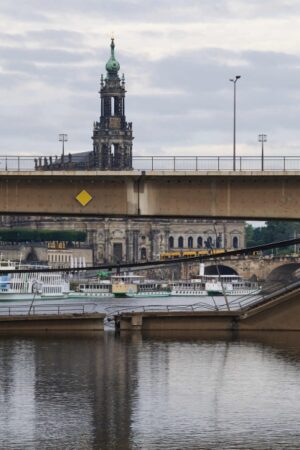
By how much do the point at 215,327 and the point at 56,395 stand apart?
30559 millimetres

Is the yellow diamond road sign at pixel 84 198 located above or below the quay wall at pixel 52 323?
above

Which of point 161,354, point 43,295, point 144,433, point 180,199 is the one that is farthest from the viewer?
point 43,295

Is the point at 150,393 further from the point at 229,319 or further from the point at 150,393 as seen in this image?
the point at 229,319

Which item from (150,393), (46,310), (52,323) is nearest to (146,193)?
(52,323)

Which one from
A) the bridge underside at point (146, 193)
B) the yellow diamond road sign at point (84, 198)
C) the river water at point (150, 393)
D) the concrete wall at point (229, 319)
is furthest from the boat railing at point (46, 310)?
the river water at point (150, 393)

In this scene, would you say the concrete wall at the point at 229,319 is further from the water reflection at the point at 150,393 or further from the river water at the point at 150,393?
the water reflection at the point at 150,393

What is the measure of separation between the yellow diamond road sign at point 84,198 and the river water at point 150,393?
303 inches

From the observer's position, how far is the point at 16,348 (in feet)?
235

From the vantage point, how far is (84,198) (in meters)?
75.0

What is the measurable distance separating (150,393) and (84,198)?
75.1 ft

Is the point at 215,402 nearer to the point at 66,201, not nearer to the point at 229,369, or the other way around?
the point at 229,369

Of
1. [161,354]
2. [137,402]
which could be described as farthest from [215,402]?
[161,354]

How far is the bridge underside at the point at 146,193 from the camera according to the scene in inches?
2936

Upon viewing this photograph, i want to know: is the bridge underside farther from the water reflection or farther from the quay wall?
the quay wall
